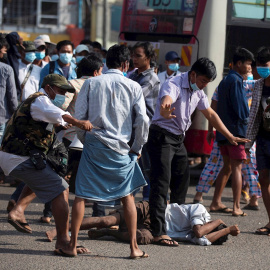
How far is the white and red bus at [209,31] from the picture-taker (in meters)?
11.4

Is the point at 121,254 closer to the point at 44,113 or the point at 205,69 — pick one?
the point at 44,113

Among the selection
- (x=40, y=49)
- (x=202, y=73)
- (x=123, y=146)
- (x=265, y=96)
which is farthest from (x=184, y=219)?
(x=40, y=49)

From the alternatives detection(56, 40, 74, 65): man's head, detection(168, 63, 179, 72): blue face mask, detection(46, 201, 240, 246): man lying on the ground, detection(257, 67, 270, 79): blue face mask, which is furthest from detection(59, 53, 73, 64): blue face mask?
detection(46, 201, 240, 246): man lying on the ground

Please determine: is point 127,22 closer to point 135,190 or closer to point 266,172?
point 266,172

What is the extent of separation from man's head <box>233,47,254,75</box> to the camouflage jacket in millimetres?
3253

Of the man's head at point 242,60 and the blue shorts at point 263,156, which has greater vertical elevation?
the man's head at point 242,60

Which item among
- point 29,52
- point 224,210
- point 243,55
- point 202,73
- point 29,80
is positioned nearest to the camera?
point 202,73

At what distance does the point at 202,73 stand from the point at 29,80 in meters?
3.98

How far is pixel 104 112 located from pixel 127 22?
21.1 ft

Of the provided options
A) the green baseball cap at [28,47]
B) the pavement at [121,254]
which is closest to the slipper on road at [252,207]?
the pavement at [121,254]

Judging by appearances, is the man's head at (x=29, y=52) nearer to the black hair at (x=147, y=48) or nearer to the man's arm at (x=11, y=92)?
the man's arm at (x=11, y=92)

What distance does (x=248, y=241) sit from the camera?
7.46 metres

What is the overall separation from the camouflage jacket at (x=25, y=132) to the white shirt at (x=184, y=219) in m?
1.52

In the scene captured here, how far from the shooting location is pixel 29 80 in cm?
1040
